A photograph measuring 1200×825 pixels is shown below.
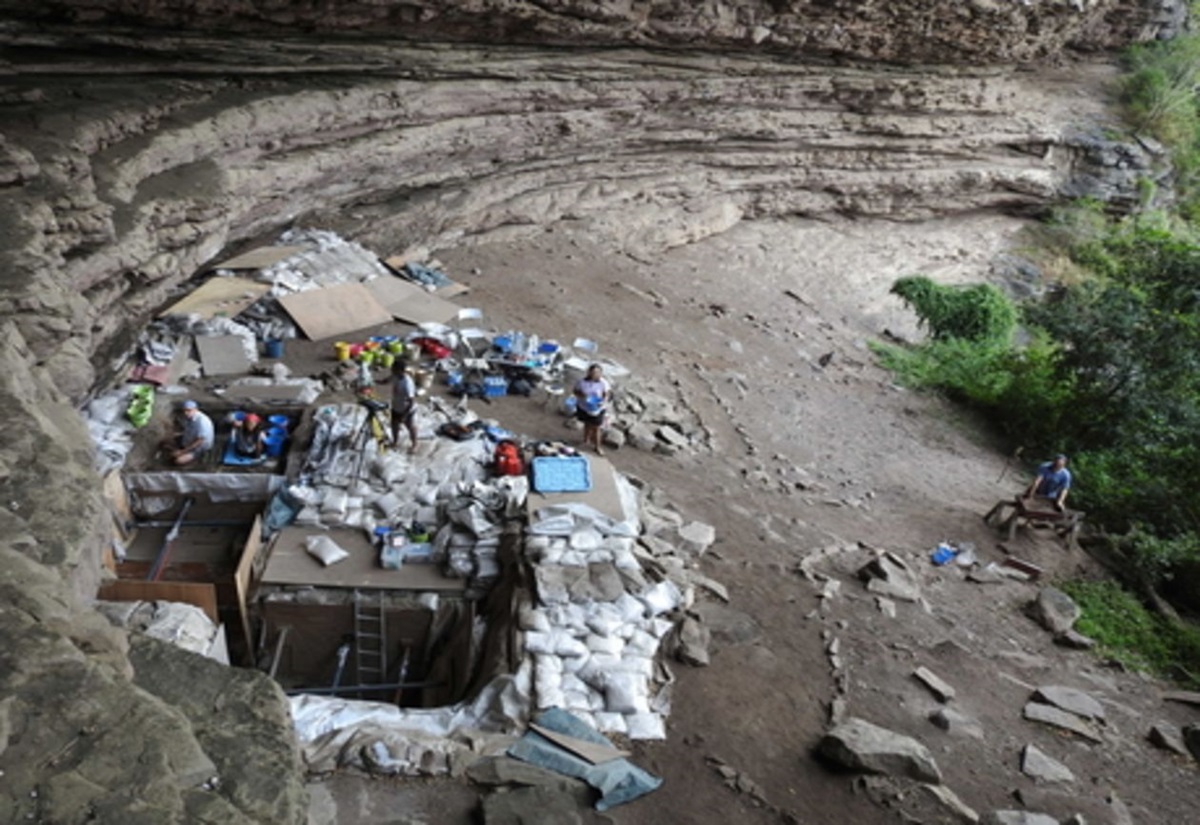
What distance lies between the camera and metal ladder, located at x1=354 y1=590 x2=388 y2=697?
6.40 meters

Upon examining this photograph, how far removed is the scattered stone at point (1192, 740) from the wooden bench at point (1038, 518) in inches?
107

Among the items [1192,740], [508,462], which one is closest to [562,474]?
[508,462]

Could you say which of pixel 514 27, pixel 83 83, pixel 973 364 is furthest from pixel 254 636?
pixel 973 364

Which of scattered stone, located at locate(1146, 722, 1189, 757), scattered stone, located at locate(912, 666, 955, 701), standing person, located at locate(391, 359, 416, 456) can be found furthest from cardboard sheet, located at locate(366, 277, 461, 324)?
scattered stone, located at locate(1146, 722, 1189, 757)

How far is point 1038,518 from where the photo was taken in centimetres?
861

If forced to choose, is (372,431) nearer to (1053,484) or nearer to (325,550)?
(325,550)

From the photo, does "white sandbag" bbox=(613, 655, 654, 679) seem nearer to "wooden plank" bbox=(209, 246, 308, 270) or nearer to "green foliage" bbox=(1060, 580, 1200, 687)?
"green foliage" bbox=(1060, 580, 1200, 687)

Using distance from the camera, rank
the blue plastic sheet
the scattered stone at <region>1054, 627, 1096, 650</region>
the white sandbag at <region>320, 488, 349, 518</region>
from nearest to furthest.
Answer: the blue plastic sheet, the white sandbag at <region>320, 488, 349, 518</region>, the scattered stone at <region>1054, 627, 1096, 650</region>

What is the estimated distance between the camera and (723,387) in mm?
10867

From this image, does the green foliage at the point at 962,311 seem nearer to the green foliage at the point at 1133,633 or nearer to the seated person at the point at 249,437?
the green foliage at the point at 1133,633

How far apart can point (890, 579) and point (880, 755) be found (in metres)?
2.45

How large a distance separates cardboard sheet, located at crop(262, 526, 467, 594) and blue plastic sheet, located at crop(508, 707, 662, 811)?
6.03ft

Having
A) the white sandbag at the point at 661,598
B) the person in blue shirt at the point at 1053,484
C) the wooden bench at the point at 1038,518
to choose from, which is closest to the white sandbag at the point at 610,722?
the white sandbag at the point at 661,598

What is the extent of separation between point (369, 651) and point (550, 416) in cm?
311
